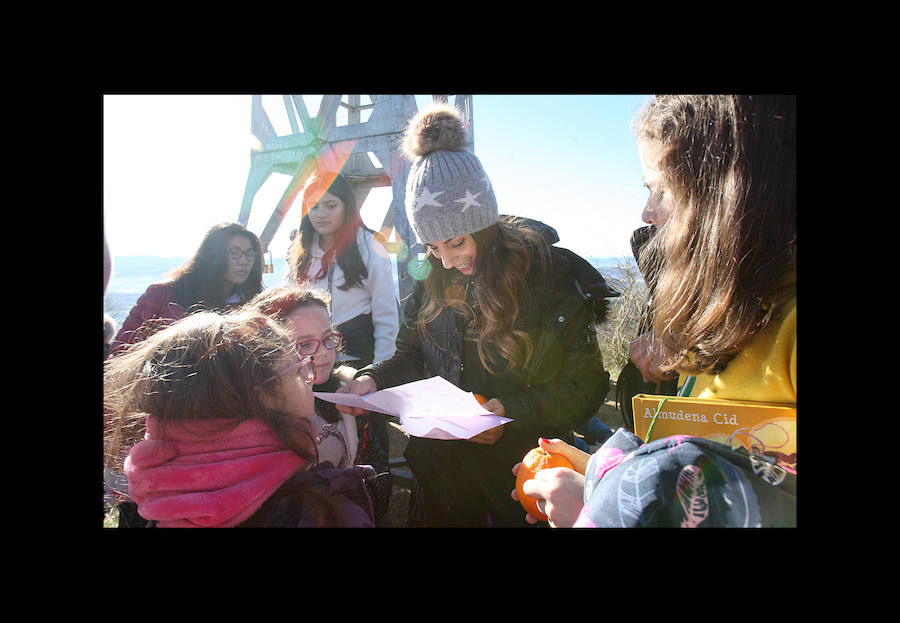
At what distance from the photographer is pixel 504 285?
6.50 feet

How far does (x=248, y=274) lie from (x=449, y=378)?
5.58 feet

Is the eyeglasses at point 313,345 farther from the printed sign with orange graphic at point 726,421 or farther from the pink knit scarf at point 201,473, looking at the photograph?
the printed sign with orange graphic at point 726,421

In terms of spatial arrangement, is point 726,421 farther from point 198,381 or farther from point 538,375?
point 198,381

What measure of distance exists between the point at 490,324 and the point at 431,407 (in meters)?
0.51

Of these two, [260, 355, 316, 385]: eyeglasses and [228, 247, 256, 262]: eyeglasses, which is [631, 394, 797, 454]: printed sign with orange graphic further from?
[228, 247, 256, 262]: eyeglasses

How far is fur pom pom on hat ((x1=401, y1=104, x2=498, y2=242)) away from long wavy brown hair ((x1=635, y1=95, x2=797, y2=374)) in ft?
2.94

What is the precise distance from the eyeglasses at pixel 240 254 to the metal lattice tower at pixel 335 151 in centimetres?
123

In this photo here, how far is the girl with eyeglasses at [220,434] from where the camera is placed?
119 centimetres

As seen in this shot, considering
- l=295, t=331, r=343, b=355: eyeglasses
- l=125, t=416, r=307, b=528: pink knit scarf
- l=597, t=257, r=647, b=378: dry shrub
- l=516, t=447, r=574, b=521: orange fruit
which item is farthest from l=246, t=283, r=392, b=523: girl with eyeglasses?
l=597, t=257, r=647, b=378: dry shrub

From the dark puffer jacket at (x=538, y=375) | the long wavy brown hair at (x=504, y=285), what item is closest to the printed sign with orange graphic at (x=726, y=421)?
Result: the dark puffer jacket at (x=538, y=375)

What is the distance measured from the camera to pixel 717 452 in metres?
0.74

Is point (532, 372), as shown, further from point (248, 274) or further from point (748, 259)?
point (248, 274)
